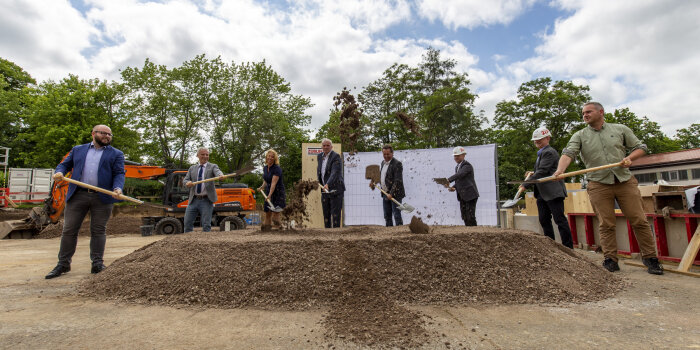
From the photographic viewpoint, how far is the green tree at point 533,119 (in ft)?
87.2

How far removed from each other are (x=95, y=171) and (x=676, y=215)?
681 centimetres

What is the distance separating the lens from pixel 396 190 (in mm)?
5801

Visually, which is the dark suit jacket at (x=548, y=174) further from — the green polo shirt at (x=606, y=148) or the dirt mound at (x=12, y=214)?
Result: the dirt mound at (x=12, y=214)

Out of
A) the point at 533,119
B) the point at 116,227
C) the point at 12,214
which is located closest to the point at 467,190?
the point at 116,227

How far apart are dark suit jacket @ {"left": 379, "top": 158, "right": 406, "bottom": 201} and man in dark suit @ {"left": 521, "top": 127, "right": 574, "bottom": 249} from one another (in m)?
1.95

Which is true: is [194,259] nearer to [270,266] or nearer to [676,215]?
[270,266]

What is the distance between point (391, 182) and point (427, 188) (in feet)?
4.93

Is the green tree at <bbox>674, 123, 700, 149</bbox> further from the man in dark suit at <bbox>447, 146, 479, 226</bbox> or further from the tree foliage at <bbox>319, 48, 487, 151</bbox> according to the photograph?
the man in dark suit at <bbox>447, 146, 479, 226</bbox>

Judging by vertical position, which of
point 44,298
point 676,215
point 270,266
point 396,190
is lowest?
point 44,298

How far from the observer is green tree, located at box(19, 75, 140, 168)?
1794cm

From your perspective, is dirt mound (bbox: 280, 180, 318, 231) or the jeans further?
the jeans

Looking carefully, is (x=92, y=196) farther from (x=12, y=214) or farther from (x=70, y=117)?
(x=70, y=117)

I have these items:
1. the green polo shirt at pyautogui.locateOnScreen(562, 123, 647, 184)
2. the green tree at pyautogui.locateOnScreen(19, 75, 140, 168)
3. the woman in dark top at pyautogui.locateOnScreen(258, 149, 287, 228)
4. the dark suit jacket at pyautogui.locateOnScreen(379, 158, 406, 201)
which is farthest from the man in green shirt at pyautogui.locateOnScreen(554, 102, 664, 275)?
the green tree at pyautogui.locateOnScreen(19, 75, 140, 168)

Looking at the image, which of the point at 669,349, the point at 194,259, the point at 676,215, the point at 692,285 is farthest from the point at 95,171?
the point at 676,215
